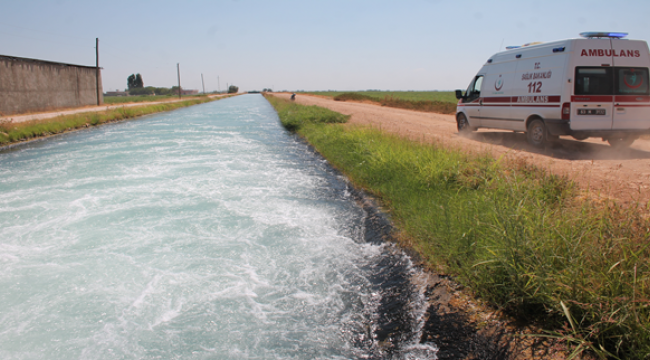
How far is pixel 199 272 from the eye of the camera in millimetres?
5523

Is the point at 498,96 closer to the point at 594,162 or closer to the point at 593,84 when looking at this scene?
the point at 593,84

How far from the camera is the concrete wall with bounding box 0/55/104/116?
27.2 meters

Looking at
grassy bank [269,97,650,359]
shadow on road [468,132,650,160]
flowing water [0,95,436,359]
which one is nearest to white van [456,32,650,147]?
shadow on road [468,132,650,160]

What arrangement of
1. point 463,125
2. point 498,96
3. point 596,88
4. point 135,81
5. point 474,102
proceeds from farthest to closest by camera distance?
point 135,81
point 463,125
point 474,102
point 498,96
point 596,88

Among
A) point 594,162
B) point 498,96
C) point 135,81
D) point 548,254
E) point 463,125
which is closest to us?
point 548,254

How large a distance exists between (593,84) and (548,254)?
24.9 feet

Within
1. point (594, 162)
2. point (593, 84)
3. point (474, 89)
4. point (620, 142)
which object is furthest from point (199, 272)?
point (474, 89)

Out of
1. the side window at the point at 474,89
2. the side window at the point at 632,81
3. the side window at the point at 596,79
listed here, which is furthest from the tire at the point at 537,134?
the side window at the point at 474,89

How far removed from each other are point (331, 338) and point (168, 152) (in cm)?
1364

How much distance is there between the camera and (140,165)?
13.1m

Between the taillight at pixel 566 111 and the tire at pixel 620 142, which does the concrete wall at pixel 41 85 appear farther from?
the tire at pixel 620 142

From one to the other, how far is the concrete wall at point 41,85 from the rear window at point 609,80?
3256 centimetres

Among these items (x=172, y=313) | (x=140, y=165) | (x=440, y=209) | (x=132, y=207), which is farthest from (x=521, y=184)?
(x=140, y=165)

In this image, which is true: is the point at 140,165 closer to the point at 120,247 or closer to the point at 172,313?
the point at 120,247
